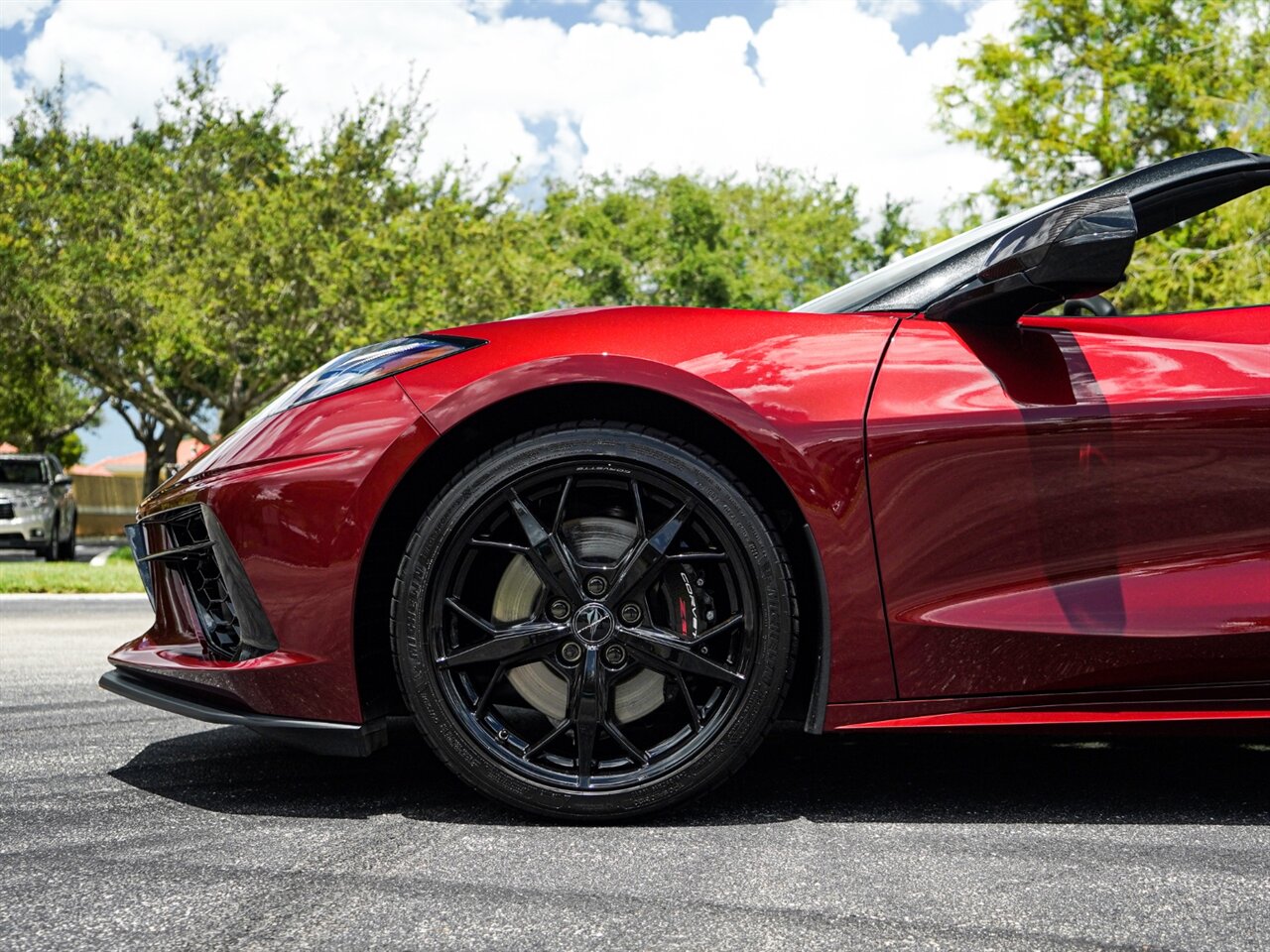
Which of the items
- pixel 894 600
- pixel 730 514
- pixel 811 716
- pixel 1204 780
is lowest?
pixel 1204 780

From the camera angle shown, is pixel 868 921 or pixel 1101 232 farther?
pixel 1101 232

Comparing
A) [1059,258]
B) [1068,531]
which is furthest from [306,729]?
[1059,258]

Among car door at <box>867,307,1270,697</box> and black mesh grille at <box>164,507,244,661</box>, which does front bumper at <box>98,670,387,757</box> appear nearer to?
black mesh grille at <box>164,507,244,661</box>

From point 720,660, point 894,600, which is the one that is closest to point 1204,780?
point 894,600

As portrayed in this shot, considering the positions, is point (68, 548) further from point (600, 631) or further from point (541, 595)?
point (600, 631)

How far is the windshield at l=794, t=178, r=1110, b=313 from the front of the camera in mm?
2654

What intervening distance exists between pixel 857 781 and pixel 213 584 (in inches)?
61.0

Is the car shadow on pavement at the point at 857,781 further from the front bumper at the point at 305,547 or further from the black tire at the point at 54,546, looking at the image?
the black tire at the point at 54,546

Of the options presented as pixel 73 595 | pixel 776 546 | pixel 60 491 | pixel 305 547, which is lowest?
pixel 73 595

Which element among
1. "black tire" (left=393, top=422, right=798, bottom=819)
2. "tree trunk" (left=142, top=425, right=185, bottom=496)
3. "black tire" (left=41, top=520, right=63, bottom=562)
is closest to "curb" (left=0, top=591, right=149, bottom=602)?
"black tire" (left=393, top=422, right=798, bottom=819)

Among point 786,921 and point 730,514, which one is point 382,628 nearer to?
point 730,514

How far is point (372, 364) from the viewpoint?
2.58 metres

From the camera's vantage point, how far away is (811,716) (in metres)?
2.43

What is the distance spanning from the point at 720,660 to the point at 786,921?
68 cm
